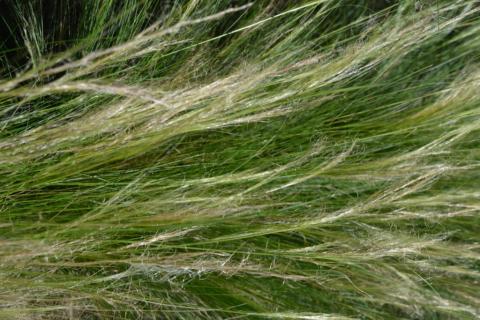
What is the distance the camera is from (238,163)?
4.24ft

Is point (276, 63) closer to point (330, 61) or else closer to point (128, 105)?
point (330, 61)

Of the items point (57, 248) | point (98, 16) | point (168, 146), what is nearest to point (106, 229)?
point (57, 248)

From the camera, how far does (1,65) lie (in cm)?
134

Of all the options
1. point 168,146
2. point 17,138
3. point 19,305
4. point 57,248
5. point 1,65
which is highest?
point 1,65

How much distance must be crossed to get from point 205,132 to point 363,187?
1.32 feet

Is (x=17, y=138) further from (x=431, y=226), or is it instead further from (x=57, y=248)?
(x=431, y=226)

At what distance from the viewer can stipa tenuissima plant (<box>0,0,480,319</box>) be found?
3.78ft

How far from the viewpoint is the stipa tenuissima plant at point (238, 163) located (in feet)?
3.78

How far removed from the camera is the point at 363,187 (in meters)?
1.35

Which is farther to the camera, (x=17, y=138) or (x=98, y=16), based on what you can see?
(x=98, y=16)

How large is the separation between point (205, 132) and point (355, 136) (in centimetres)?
35

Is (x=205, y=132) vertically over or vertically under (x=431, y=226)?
over

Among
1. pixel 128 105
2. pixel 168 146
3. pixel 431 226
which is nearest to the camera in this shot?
pixel 128 105

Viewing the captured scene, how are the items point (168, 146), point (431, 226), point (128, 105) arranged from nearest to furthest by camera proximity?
point (128, 105), point (168, 146), point (431, 226)
